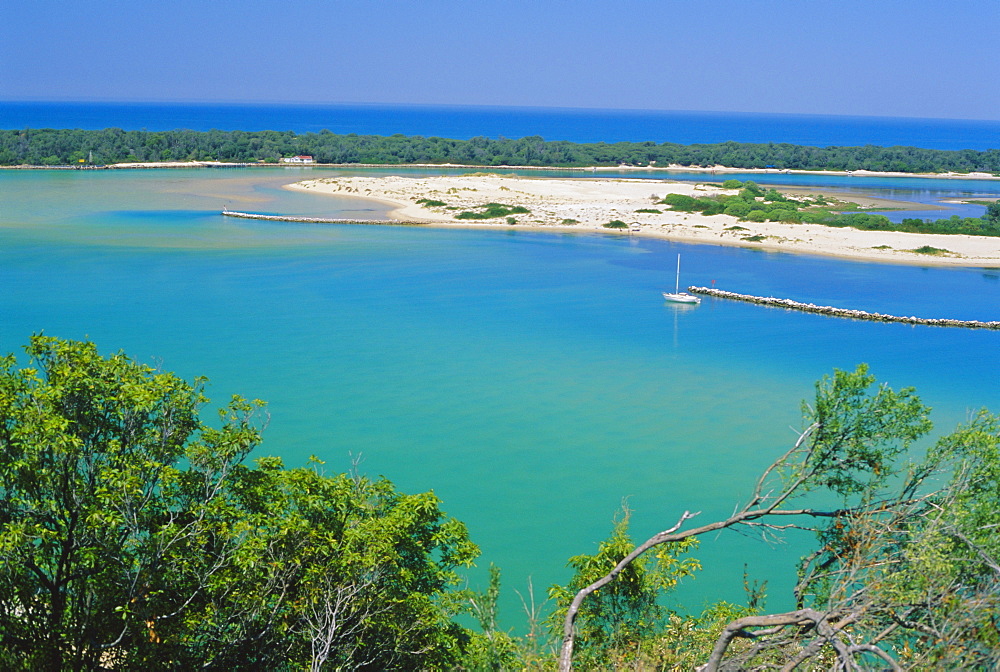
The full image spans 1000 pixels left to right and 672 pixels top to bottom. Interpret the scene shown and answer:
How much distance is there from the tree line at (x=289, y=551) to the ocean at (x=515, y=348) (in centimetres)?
482

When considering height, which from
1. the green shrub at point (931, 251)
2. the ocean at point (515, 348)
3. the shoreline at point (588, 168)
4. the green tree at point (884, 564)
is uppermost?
the shoreline at point (588, 168)

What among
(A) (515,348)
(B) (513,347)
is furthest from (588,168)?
(A) (515,348)

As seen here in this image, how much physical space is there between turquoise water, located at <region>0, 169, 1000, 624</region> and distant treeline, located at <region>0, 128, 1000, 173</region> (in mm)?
42315

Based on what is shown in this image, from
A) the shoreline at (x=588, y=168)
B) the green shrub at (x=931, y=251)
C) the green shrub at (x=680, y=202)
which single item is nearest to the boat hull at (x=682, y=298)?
the green shrub at (x=931, y=251)

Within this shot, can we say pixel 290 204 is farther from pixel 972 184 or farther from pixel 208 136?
pixel 972 184

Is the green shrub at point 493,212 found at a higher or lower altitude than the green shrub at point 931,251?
higher

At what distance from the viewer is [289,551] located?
8883mm

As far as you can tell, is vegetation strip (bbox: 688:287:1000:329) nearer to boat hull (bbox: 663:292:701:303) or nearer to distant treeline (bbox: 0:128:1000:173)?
boat hull (bbox: 663:292:701:303)

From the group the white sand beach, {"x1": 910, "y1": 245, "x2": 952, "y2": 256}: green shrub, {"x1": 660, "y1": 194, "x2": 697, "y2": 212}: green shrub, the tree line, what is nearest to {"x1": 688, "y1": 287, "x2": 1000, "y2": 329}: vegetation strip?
the white sand beach

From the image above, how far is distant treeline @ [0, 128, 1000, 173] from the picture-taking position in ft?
318

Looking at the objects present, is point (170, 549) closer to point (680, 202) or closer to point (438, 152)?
point (680, 202)

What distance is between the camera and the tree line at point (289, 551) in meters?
7.57

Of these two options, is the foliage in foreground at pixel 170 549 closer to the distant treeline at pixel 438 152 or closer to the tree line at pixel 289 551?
the tree line at pixel 289 551

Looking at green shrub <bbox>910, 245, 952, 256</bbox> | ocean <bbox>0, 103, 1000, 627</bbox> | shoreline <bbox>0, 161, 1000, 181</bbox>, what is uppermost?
shoreline <bbox>0, 161, 1000, 181</bbox>
